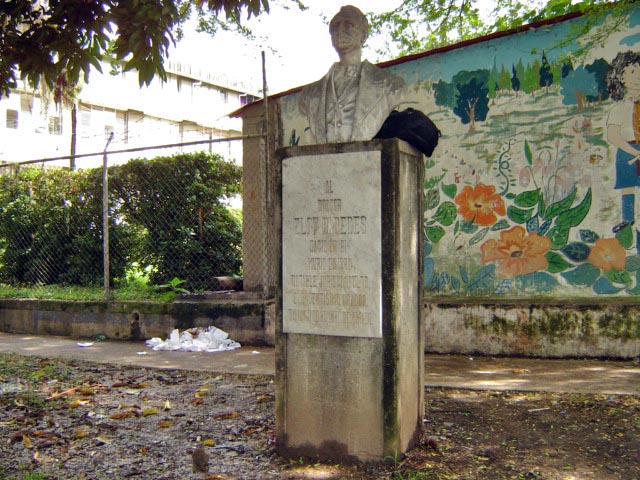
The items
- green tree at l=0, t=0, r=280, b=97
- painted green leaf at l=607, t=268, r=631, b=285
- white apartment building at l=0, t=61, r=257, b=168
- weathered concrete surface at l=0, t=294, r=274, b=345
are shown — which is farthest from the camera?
white apartment building at l=0, t=61, r=257, b=168

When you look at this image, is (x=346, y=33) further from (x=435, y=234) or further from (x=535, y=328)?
(x=535, y=328)

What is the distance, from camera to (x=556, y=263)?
6641 millimetres

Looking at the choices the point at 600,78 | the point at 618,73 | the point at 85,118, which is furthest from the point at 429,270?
the point at 85,118

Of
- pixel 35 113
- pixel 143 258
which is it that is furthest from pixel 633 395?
pixel 35 113

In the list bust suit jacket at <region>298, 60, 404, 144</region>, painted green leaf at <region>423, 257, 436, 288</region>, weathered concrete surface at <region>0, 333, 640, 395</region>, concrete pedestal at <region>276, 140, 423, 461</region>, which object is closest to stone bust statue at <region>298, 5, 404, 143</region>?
bust suit jacket at <region>298, 60, 404, 144</region>

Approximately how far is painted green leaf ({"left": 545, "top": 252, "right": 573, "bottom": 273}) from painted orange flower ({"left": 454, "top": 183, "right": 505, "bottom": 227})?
680 mm

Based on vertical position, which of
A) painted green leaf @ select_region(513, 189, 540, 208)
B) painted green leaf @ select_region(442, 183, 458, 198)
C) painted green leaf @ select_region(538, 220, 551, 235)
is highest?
painted green leaf @ select_region(442, 183, 458, 198)

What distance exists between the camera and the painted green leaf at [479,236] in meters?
6.96

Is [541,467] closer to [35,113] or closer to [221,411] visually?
[221,411]

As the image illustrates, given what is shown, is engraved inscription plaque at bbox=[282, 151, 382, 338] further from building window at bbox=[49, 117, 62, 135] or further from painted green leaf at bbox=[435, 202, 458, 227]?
building window at bbox=[49, 117, 62, 135]

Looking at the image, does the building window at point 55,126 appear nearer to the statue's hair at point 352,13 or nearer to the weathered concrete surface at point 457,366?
the weathered concrete surface at point 457,366

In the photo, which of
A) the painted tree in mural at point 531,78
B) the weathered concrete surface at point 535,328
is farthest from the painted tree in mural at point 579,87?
the weathered concrete surface at point 535,328

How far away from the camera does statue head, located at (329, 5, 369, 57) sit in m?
3.86

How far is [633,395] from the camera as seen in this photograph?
15.9ft
